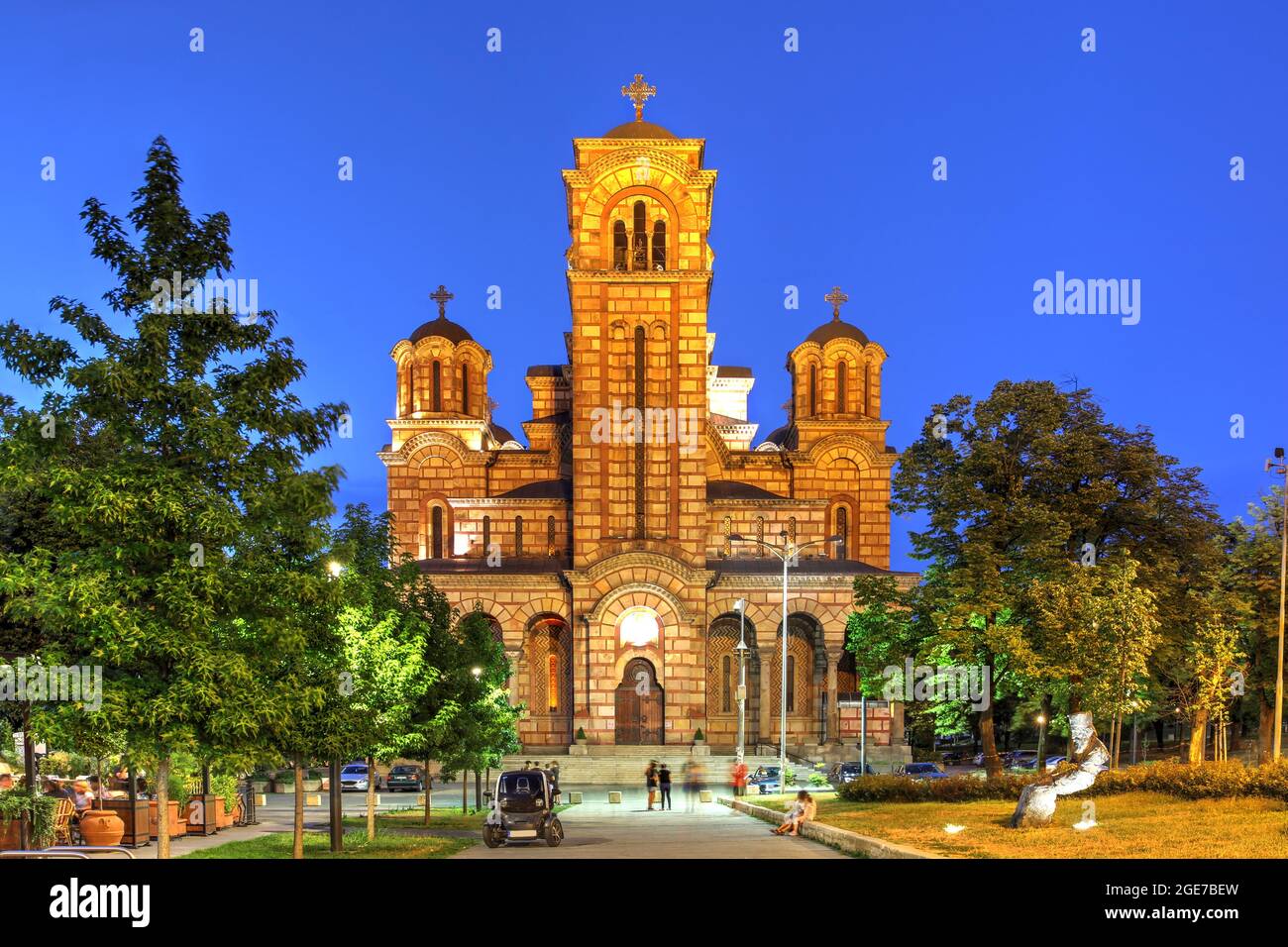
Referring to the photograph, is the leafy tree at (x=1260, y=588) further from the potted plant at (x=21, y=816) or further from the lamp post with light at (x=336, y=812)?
the potted plant at (x=21, y=816)

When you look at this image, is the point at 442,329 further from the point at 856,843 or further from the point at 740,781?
the point at 856,843

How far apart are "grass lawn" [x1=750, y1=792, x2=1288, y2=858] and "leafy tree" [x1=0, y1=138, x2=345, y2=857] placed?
462 inches

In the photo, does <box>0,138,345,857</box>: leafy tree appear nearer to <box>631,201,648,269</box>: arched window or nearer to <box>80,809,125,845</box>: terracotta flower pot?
<box>80,809,125,845</box>: terracotta flower pot

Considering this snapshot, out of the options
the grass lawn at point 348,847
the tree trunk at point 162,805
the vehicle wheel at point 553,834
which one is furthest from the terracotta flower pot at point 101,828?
the tree trunk at point 162,805

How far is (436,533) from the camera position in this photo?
77.4 metres

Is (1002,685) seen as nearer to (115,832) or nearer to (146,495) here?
(115,832)

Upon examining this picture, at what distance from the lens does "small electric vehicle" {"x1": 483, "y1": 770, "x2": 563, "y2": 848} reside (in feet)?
96.8

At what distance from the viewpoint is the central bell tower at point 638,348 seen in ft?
221

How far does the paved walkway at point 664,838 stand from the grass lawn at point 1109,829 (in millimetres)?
1863

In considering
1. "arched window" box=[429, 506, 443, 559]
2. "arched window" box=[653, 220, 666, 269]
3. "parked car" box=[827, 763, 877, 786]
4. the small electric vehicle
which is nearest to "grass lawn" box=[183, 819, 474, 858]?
→ the small electric vehicle

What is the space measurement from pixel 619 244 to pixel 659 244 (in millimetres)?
2044
